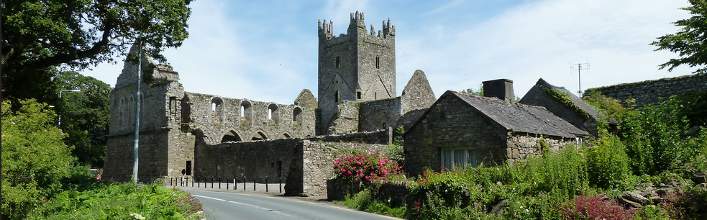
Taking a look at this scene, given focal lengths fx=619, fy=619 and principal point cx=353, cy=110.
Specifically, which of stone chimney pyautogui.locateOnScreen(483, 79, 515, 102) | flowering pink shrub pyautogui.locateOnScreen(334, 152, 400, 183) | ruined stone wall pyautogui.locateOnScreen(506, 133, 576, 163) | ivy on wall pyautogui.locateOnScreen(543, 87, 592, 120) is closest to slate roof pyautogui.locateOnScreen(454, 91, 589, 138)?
ruined stone wall pyautogui.locateOnScreen(506, 133, 576, 163)

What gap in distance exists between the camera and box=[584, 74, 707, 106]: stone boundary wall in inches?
1128

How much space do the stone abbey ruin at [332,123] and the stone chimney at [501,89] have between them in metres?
0.04

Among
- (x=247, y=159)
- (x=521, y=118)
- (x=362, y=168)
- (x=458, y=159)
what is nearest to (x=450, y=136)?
(x=458, y=159)

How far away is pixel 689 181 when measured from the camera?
14.2 m

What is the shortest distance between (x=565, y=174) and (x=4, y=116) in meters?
14.5

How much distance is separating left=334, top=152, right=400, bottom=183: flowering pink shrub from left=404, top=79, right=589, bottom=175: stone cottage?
1185 millimetres

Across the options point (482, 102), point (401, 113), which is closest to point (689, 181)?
point (482, 102)

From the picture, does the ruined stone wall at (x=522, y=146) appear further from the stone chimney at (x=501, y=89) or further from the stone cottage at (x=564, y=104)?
the stone cottage at (x=564, y=104)

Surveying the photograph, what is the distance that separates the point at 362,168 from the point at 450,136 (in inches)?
141

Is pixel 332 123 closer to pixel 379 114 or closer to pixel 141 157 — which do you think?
pixel 379 114

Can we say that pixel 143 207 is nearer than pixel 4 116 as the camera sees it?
Yes

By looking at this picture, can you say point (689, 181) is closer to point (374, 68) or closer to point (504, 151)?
point (504, 151)

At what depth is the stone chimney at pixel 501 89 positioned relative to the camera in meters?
25.9

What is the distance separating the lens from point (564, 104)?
90.9 feet
